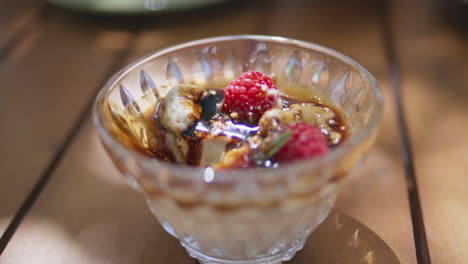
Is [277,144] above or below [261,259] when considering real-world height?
above

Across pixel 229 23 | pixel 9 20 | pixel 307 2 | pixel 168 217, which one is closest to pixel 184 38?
pixel 229 23

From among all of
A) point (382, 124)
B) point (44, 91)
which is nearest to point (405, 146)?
point (382, 124)

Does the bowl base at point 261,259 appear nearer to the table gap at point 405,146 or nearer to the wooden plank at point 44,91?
the table gap at point 405,146

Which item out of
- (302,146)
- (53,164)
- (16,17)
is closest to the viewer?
(302,146)

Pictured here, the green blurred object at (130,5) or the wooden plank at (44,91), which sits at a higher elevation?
the green blurred object at (130,5)

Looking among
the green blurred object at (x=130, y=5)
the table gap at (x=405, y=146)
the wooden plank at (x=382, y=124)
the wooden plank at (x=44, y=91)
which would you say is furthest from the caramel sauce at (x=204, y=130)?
the green blurred object at (x=130, y=5)

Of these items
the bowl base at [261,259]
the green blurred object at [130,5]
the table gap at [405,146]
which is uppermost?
the green blurred object at [130,5]

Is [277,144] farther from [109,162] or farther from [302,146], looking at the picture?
[109,162]

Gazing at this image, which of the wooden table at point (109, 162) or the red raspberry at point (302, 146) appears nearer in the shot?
the red raspberry at point (302, 146)
